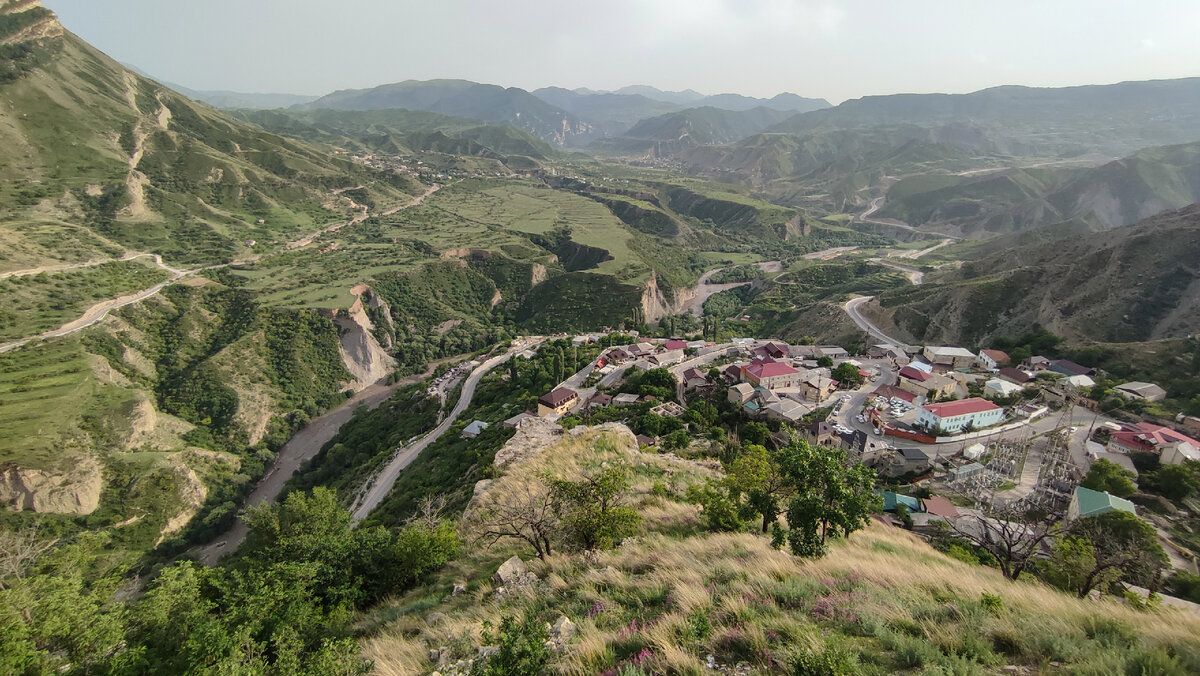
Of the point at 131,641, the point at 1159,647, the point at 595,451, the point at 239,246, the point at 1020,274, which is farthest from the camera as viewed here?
the point at 239,246

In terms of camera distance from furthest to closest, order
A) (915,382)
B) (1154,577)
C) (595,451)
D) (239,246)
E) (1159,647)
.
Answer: (239,246), (915,382), (595,451), (1154,577), (1159,647)

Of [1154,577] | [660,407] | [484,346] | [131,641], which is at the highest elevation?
[131,641]

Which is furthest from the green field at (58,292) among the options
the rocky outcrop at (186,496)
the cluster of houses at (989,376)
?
the cluster of houses at (989,376)

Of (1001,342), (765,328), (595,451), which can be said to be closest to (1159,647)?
(595,451)

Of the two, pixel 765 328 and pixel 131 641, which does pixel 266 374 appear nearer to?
pixel 131 641

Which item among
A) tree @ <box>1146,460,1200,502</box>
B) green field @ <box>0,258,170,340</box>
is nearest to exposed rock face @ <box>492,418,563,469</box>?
tree @ <box>1146,460,1200,502</box>

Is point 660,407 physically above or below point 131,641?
below
